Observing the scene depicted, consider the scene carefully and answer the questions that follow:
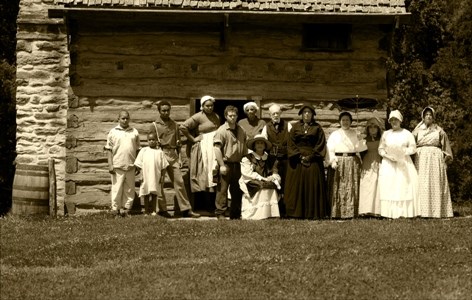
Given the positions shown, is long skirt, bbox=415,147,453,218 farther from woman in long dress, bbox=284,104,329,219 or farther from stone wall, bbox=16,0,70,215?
stone wall, bbox=16,0,70,215

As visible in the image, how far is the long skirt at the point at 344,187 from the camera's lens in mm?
14562

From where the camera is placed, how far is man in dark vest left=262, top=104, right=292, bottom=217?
48.0 feet

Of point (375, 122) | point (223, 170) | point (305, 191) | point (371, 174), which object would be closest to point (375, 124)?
point (375, 122)

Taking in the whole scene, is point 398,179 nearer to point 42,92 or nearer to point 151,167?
point 151,167

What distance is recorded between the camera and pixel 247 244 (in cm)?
1208

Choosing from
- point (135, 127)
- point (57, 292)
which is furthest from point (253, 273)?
point (135, 127)

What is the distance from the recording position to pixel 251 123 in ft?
49.7

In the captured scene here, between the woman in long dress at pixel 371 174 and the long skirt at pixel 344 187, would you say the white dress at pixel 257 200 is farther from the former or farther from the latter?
the woman in long dress at pixel 371 174

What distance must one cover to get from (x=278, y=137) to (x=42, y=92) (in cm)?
486

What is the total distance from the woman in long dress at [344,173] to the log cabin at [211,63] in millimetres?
1377

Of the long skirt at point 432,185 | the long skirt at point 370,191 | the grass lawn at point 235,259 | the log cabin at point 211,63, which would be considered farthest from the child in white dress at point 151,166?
the long skirt at point 432,185

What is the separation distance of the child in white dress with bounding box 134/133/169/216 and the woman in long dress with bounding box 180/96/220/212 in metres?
0.51

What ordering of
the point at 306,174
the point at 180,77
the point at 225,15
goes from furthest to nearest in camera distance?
the point at 180,77 < the point at 225,15 < the point at 306,174

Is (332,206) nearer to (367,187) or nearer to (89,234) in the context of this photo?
(367,187)
